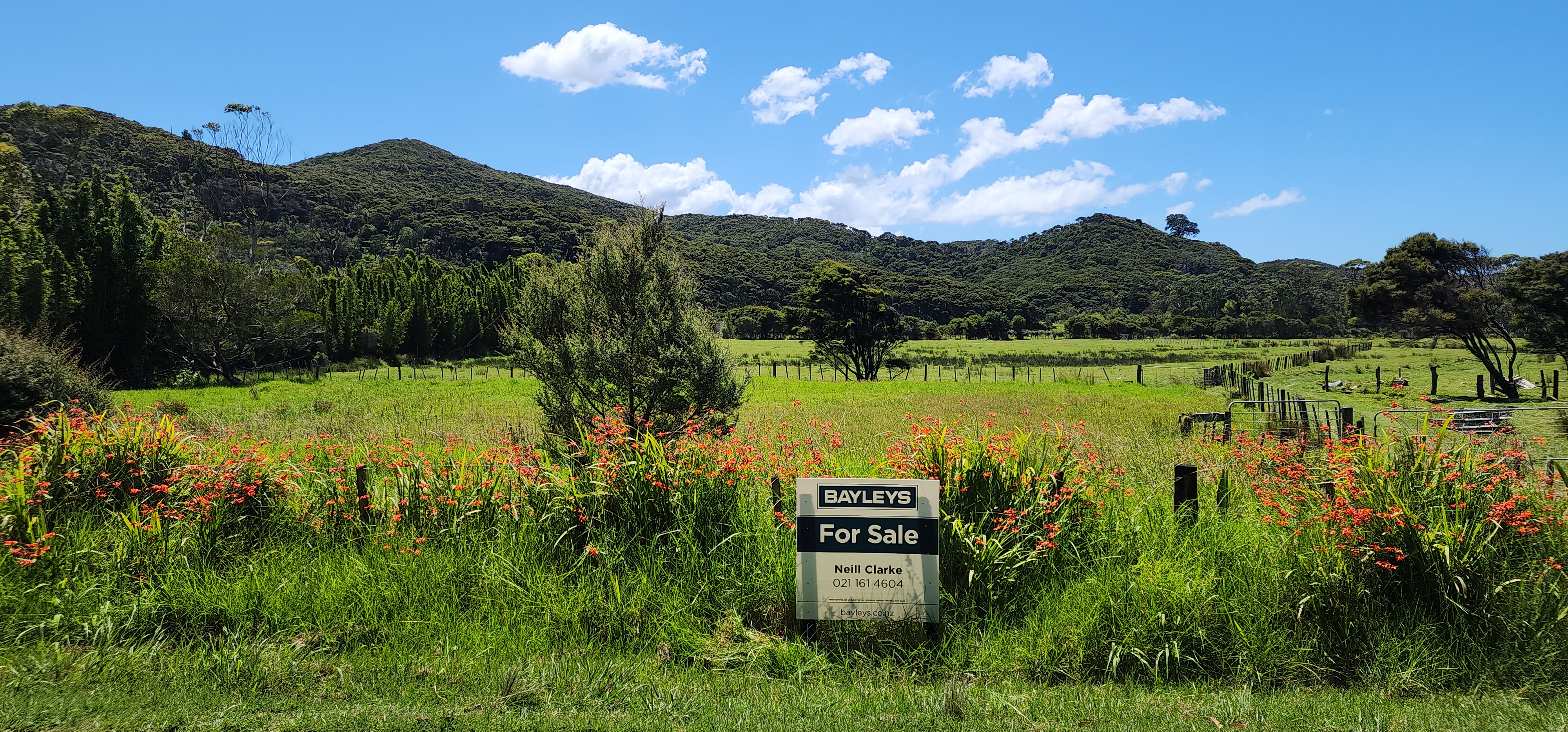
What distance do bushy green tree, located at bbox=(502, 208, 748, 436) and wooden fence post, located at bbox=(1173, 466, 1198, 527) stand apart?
7.24 m

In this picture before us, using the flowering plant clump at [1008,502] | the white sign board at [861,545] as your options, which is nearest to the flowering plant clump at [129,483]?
the white sign board at [861,545]

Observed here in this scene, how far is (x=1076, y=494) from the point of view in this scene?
5.80 m

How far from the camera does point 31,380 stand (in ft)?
40.5

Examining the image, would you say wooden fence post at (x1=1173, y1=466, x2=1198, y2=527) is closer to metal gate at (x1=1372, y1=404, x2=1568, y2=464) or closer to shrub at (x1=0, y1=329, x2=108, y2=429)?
metal gate at (x1=1372, y1=404, x2=1568, y2=464)

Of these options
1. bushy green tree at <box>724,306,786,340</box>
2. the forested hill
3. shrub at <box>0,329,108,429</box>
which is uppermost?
the forested hill

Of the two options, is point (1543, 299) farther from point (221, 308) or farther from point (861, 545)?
point (221, 308)

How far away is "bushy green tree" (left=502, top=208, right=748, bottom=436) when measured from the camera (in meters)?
11.8

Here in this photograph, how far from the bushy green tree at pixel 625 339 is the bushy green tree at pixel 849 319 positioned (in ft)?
116

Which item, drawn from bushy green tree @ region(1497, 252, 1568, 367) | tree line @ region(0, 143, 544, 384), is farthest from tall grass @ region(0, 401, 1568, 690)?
bushy green tree @ region(1497, 252, 1568, 367)

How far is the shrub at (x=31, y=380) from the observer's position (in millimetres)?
12039

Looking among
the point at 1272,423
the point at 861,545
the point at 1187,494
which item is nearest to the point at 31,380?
the point at 861,545

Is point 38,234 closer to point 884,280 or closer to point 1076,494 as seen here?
point 1076,494

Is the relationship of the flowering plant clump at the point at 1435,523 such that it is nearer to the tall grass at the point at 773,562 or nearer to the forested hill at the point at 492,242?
the tall grass at the point at 773,562

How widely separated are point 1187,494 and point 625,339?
27.7ft
